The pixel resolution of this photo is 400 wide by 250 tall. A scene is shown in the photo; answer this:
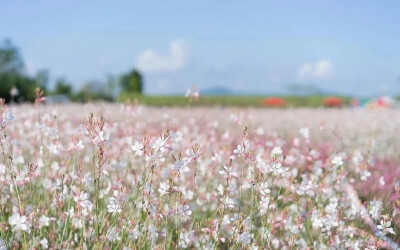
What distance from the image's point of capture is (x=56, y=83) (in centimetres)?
4706

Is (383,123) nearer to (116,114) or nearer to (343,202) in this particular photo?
(116,114)

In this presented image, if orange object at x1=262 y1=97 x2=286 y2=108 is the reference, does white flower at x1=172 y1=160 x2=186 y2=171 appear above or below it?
above

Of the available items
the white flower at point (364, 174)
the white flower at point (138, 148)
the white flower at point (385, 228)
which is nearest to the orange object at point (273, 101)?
the white flower at point (364, 174)

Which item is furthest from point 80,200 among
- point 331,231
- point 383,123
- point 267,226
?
point 383,123

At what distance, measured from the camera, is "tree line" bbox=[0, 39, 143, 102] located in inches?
1409

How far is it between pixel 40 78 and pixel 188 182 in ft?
159

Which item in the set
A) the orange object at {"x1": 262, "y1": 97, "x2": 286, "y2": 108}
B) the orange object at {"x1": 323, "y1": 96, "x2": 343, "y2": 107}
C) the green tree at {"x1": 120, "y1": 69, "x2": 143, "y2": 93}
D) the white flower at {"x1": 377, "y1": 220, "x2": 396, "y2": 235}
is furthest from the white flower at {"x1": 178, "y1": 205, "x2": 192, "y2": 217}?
the green tree at {"x1": 120, "y1": 69, "x2": 143, "y2": 93}

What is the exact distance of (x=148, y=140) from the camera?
3229 millimetres

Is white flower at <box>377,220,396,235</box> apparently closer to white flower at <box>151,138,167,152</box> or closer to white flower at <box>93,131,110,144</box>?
white flower at <box>151,138,167,152</box>

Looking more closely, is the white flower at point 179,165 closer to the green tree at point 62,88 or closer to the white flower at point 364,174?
the white flower at point 364,174

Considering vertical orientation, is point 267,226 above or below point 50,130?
below

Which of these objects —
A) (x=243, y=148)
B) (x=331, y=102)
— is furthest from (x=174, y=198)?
(x=331, y=102)

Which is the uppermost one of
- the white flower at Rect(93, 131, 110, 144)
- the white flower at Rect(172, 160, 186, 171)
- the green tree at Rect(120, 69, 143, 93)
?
the green tree at Rect(120, 69, 143, 93)

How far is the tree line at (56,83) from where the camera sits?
35.8m
